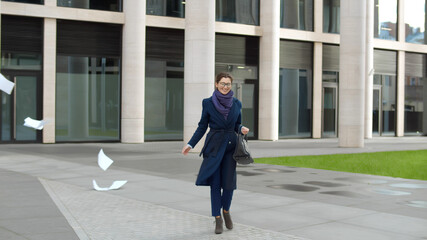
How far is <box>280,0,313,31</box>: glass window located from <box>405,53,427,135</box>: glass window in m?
8.37

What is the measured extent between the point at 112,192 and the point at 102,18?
15074mm

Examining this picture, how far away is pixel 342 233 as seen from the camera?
264 inches

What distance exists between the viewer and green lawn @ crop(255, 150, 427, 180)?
14114 millimetres

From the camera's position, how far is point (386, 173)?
13.7 meters

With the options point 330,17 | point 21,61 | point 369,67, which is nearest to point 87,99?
point 21,61

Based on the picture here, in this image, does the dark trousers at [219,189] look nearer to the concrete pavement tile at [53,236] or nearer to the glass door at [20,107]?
the concrete pavement tile at [53,236]

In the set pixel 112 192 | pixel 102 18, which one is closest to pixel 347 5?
pixel 102 18

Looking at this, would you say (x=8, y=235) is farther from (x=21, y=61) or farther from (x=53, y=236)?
(x=21, y=61)

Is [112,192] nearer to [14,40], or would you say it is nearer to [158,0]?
[14,40]

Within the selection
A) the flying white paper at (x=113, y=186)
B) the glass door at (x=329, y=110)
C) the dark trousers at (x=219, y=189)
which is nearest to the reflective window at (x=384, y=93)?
the glass door at (x=329, y=110)

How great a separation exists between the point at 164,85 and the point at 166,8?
11.0 ft

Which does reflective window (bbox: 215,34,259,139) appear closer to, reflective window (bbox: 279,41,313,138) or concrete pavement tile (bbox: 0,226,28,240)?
reflective window (bbox: 279,41,313,138)

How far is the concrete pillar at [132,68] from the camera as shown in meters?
24.0

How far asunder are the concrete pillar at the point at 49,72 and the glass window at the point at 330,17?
14.4 meters
